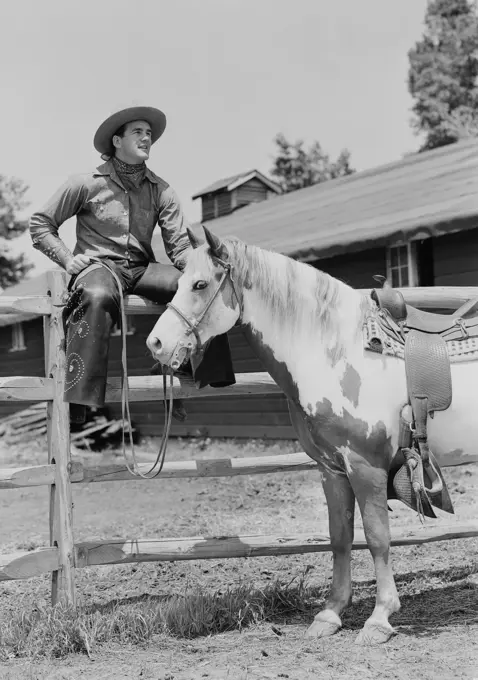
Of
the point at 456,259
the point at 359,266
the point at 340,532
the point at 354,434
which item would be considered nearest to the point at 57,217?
the point at 354,434

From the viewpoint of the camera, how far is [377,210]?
12805mm

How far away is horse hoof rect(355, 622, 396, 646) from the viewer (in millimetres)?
3785

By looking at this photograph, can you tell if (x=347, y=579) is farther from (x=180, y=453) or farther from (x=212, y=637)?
(x=180, y=453)

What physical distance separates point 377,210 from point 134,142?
8.91 m

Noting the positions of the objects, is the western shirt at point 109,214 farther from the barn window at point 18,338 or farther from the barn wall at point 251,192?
the barn wall at point 251,192

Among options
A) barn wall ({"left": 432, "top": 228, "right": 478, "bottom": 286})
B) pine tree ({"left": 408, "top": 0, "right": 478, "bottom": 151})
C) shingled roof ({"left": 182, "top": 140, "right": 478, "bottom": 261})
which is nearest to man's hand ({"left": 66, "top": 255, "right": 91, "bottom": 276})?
shingled roof ({"left": 182, "top": 140, "right": 478, "bottom": 261})

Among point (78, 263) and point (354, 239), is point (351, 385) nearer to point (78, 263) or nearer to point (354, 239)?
point (78, 263)

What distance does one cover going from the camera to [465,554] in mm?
5797

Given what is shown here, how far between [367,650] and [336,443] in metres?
0.99

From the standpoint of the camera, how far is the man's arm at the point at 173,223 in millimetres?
4645

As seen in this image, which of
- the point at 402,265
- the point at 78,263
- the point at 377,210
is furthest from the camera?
the point at 377,210

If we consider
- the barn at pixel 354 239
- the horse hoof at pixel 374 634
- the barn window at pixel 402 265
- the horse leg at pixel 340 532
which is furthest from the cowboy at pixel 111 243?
the barn window at pixel 402 265

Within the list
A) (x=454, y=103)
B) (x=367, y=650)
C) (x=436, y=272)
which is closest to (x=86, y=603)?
(x=367, y=650)

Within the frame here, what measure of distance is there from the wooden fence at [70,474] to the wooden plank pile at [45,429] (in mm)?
9997
